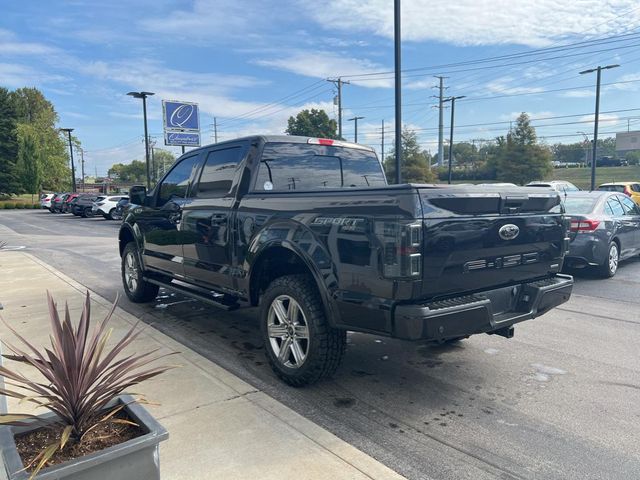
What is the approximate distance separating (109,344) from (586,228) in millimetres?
7226

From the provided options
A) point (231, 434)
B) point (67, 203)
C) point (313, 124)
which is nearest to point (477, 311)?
point (231, 434)

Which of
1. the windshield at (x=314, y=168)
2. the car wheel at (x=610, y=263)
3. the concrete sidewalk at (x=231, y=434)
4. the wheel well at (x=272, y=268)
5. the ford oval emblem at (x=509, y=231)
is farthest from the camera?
the car wheel at (x=610, y=263)

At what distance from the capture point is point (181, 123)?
2609 cm

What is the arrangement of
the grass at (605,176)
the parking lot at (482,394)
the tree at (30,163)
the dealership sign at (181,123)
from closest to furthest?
the parking lot at (482,394) < the dealership sign at (181,123) < the tree at (30,163) < the grass at (605,176)

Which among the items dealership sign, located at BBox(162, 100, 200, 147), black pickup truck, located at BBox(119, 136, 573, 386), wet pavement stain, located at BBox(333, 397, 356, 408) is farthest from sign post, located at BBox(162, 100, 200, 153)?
wet pavement stain, located at BBox(333, 397, 356, 408)

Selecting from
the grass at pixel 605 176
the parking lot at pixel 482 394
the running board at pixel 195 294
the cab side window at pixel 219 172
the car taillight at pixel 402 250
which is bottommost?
the parking lot at pixel 482 394

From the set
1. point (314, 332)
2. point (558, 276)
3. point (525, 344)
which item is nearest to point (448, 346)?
point (525, 344)

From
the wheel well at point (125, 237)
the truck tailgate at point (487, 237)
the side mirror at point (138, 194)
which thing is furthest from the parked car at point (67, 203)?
the truck tailgate at point (487, 237)

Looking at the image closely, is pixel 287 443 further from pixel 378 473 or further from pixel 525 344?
pixel 525 344

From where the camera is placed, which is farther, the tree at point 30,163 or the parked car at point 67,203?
the tree at point 30,163

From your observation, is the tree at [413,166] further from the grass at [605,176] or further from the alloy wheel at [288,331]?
the alloy wheel at [288,331]

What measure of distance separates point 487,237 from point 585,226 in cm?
556

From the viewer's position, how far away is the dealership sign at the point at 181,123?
25.4 metres

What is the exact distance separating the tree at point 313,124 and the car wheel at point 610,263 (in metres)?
52.1
